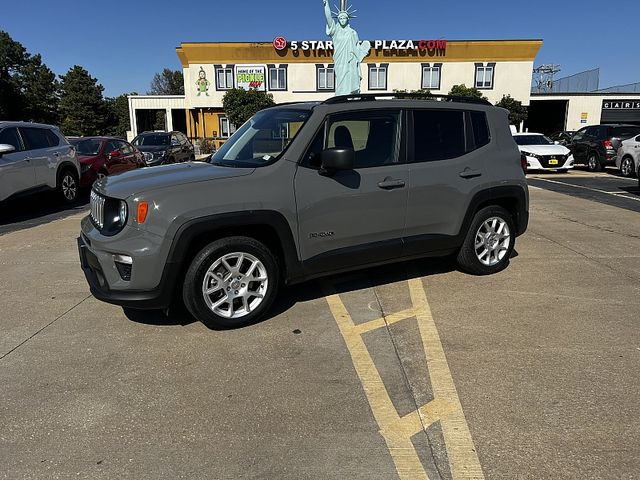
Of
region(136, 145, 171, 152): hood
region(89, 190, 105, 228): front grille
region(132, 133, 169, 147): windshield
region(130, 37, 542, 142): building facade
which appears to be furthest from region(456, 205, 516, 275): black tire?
region(130, 37, 542, 142): building facade

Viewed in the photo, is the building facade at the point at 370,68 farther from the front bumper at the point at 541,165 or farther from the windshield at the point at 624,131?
the front bumper at the point at 541,165

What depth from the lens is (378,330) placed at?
411 cm

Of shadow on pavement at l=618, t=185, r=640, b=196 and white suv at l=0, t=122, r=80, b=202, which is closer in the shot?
white suv at l=0, t=122, r=80, b=202

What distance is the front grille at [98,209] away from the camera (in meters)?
4.04

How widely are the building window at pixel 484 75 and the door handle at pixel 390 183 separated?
41.6m

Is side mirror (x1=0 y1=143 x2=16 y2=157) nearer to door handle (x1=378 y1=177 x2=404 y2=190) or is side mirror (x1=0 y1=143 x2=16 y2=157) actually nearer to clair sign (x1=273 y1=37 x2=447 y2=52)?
door handle (x1=378 y1=177 x2=404 y2=190)

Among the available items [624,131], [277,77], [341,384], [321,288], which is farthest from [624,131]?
[277,77]

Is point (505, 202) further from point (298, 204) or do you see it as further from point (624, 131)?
point (624, 131)

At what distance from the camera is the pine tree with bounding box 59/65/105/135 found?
61.8m

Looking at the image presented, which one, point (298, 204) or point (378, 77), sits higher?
point (378, 77)

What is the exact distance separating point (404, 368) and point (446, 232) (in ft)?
6.36

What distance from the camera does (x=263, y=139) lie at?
4.61 meters

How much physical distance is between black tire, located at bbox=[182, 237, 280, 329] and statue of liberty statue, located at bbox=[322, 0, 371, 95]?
62.0 ft

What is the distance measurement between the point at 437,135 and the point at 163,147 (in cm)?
1377
